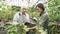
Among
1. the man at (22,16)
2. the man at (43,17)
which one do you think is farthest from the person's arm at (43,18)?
the man at (22,16)

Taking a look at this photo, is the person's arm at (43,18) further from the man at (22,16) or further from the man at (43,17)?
the man at (22,16)

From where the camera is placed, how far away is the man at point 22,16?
15.8 ft

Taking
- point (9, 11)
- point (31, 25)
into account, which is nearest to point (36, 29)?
point (31, 25)

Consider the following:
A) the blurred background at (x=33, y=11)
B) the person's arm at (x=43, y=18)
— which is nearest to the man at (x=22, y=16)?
the blurred background at (x=33, y=11)

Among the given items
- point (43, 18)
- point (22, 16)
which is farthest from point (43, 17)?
point (22, 16)

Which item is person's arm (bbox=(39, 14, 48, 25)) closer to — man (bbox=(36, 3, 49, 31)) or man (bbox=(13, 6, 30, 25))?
man (bbox=(36, 3, 49, 31))

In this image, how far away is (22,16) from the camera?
4.85 m

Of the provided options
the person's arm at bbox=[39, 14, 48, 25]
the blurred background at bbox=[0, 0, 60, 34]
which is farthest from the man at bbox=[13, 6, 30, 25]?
the person's arm at bbox=[39, 14, 48, 25]

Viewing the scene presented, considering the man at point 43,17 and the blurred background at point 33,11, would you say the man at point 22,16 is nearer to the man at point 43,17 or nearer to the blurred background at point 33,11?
the blurred background at point 33,11

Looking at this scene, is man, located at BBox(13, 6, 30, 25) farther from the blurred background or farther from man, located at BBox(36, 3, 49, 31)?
man, located at BBox(36, 3, 49, 31)

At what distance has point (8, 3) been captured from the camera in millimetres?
4832

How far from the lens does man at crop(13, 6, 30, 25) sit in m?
4.82

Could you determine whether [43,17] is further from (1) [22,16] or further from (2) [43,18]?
(1) [22,16]

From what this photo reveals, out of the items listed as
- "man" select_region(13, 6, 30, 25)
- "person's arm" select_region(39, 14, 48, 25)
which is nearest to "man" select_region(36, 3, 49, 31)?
"person's arm" select_region(39, 14, 48, 25)
